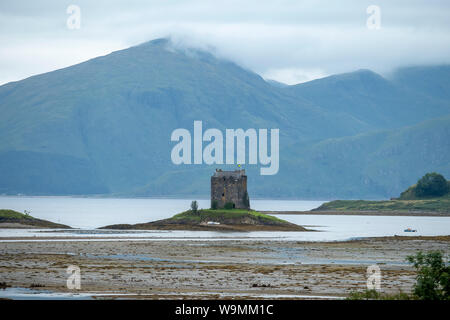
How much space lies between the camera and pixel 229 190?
14300cm

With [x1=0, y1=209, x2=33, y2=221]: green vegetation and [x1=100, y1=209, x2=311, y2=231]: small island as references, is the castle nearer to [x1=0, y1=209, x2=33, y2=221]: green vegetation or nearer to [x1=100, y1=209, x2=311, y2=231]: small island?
[x1=100, y1=209, x2=311, y2=231]: small island

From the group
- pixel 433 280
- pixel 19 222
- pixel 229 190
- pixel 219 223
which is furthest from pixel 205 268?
pixel 229 190

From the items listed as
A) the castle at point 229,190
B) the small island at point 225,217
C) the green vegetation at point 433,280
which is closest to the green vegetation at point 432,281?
the green vegetation at point 433,280

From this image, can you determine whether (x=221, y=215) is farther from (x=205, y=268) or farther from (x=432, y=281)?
(x=432, y=281)

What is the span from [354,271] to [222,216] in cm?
8199

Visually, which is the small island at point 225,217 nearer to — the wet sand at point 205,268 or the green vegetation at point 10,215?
the green vegetation at point 10,215

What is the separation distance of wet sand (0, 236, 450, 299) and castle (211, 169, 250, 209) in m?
53.1

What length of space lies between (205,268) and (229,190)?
280ft
